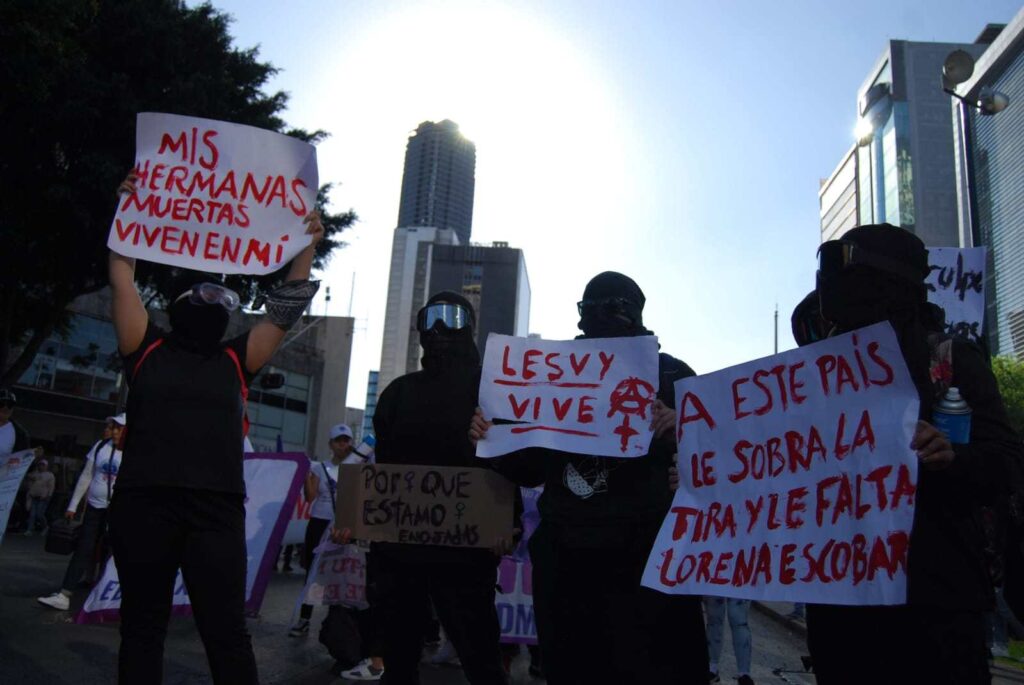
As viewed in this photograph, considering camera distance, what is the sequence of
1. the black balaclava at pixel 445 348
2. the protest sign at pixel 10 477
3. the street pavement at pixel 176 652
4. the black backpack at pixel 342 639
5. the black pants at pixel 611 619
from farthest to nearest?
the protest sign at pixel 10 477 → the black backpack at pixel 342 639 → the street pavement at pixel 176 652 → the black balaclava at pixel 445 348 → the black pants at pixel 611 619

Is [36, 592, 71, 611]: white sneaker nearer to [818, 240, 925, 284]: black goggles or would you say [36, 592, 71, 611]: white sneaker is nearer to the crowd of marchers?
the crowd of marchers

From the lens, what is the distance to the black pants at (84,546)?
7.42m

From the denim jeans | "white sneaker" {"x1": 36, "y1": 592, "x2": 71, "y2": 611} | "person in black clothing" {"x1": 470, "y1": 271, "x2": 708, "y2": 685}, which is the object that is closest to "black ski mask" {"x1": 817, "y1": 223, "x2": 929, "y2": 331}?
"person in black clothing" {"x1": 470, "y1": 271, "x2": 708, "y2": 685}

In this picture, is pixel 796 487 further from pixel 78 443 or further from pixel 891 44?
pixel 891 44

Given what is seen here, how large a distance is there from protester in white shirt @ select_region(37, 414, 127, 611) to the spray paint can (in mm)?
6834

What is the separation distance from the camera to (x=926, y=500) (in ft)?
7.76

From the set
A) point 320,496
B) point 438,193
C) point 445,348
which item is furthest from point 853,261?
point 438,193

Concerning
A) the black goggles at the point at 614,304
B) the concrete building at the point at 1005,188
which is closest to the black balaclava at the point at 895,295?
the black goggles at the point at 614,304

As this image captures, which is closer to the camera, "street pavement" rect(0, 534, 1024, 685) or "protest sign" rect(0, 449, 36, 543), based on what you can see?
"street pavement" rect(0, 534, 1024, 685)

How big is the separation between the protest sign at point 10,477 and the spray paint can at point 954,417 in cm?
617

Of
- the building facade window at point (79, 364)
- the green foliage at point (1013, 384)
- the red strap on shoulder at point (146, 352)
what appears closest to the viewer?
the red strap on shoulder at point (146, 352)

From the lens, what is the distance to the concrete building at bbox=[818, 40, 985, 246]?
92.5m

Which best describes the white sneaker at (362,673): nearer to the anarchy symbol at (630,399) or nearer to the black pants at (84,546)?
the black pants at (84,546)

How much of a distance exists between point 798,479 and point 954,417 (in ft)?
1.83
